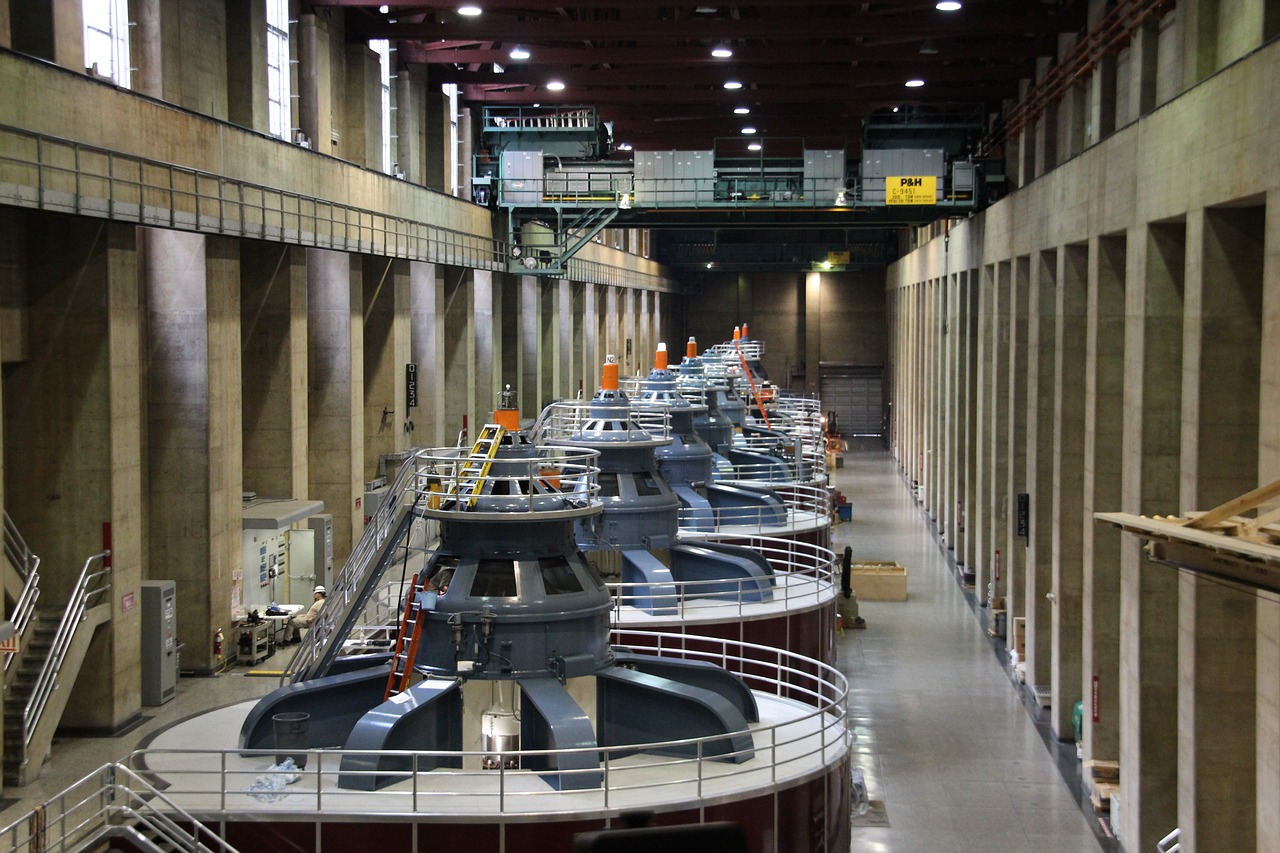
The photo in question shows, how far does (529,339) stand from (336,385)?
57.4ft

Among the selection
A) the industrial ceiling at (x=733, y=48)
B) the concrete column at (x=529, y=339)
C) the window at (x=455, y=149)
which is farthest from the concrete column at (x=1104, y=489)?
the concrete column at (x=529, y=339)

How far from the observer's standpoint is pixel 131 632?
20.8 m

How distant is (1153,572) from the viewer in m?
19.1

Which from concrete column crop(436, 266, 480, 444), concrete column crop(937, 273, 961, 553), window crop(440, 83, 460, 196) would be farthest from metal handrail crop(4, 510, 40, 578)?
concrete column crop(937, 273, 961, 553)

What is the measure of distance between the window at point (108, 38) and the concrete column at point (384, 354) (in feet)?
36.1

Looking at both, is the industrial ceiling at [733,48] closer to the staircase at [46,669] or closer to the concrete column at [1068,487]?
the concrete column at [1068,487]

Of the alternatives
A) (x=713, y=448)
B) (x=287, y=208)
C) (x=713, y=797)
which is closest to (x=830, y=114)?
(x=713, y=448)

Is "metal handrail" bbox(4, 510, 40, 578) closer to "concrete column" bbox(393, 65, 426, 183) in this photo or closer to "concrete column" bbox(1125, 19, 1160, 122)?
"concrete column" bbox(1125, 19, 1160, 122)

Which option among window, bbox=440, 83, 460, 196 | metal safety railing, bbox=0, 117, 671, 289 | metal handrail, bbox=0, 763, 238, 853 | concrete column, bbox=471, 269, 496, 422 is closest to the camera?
metal handrail, bbox=0, 763, 238, 853

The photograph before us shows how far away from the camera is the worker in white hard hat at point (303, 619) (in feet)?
84.2

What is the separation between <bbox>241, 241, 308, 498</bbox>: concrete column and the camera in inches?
1067

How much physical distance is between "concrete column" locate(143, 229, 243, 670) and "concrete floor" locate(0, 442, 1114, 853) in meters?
1.40

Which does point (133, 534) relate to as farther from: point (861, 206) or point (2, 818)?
point (861, 206)

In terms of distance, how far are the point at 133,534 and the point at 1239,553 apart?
49.7 feet
